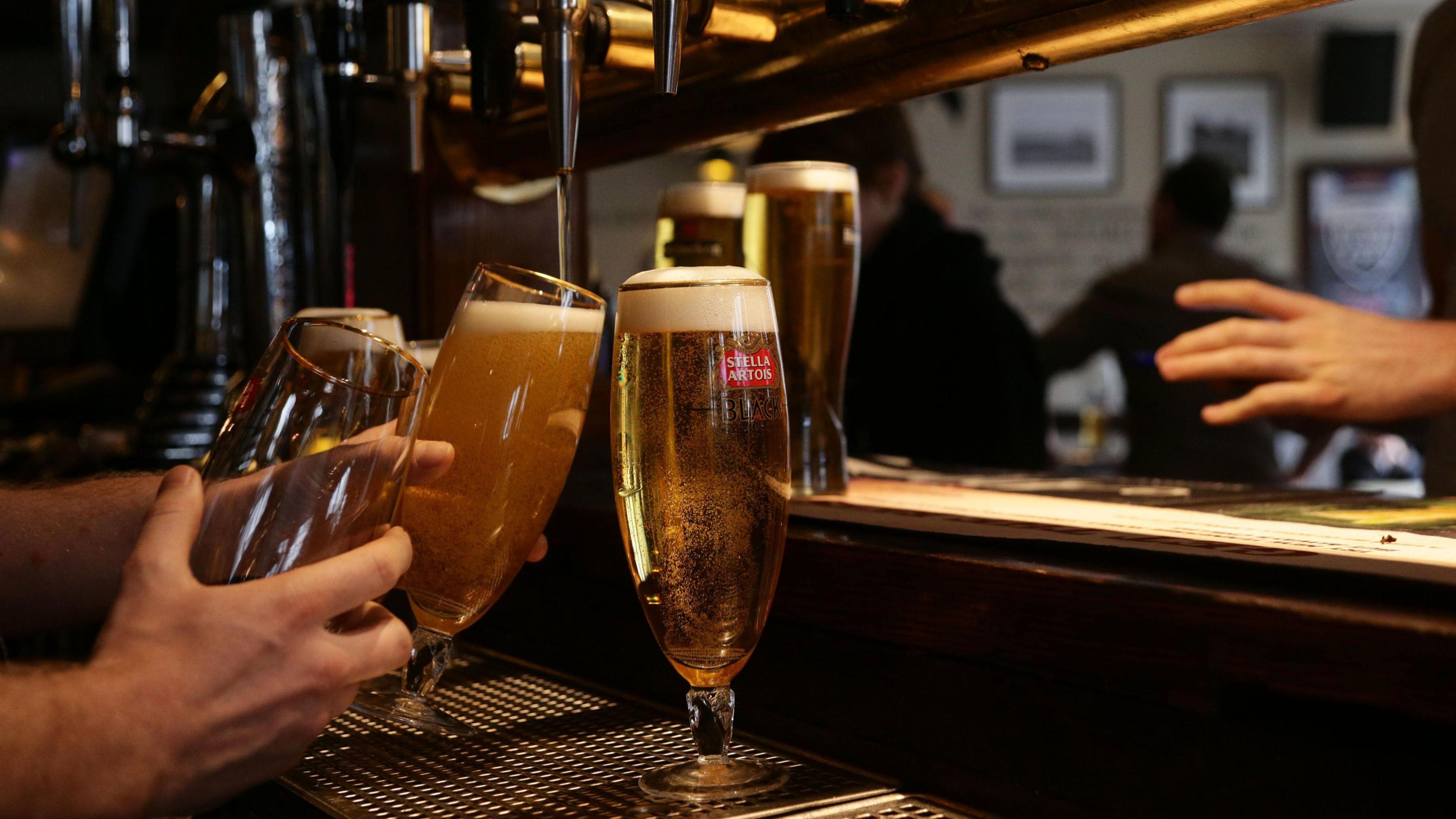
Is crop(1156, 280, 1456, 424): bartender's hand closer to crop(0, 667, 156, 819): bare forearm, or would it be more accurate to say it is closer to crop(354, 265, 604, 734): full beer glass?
crop(354, 265, 604, 734): full beer glass

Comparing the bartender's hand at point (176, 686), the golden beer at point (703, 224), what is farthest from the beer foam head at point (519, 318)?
the golden beer at point (703, 224)

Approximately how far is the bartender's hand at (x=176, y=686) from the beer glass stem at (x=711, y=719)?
195 millimetres

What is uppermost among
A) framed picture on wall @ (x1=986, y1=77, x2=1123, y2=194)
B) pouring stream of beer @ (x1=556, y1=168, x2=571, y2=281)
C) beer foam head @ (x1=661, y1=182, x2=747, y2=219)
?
framed picture on wall @ (x1=986, y1=77, x2=1123, y2=194)

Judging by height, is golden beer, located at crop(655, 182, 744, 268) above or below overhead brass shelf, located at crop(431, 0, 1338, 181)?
below

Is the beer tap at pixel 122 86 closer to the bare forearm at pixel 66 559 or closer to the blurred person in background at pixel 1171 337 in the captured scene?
the bare forearm at pixel 66 559

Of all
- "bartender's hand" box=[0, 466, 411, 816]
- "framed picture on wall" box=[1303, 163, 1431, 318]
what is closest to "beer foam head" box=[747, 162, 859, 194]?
"bartender's hand" box=[0, 466, 411, 816]

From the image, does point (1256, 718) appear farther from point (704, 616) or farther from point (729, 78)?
point (729, 78)

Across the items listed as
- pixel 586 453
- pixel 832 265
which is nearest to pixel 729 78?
pixel 832 265

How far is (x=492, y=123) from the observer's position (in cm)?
110

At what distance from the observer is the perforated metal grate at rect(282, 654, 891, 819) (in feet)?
2.06

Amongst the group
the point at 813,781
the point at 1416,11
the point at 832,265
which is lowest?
the point at 813,781

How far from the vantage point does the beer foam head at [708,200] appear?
3.65 ft

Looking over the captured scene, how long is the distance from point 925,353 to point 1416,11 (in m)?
5.67

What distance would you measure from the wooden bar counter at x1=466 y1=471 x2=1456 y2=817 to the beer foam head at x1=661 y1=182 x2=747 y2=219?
0.40m
